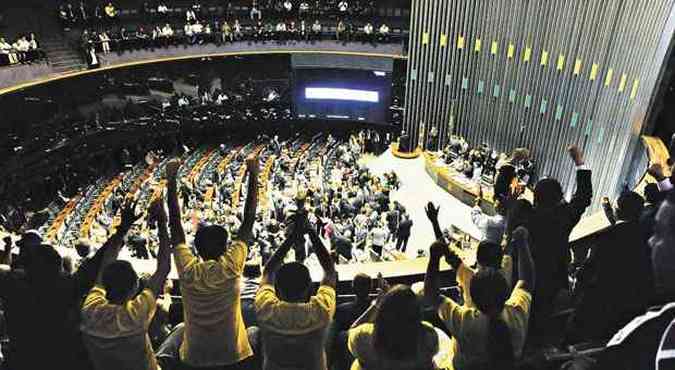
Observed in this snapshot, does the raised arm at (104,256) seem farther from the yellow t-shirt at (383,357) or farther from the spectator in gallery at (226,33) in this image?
the spectator in gallery at (226,33)

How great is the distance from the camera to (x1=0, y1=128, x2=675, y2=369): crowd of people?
10.1 feet

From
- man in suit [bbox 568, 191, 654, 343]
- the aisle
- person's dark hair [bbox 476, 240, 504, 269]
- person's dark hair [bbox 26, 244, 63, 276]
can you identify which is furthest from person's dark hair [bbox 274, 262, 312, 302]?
the aisle

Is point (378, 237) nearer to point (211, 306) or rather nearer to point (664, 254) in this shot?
point (664, 254)

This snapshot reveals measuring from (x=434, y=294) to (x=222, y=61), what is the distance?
19.5 metres

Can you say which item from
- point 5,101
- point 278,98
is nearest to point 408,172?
point 278,98

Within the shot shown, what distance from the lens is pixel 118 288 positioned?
3.26 meters

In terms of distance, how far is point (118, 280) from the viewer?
3252 mm

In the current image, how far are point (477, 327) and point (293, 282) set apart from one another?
102 centimetres

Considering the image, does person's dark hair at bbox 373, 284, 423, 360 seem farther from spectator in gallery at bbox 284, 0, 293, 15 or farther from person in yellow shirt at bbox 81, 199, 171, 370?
spectator in gallery at bbox 284, 0, 293, 15

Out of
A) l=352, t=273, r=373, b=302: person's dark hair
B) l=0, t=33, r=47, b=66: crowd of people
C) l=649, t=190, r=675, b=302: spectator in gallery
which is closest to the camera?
l=649, t=190, r=675, b=302: spectator in gallery

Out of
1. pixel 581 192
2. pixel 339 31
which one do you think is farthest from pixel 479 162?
pixel 581 192

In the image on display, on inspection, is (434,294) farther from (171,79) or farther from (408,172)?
(171,79)

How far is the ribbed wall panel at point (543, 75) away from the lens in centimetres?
1132

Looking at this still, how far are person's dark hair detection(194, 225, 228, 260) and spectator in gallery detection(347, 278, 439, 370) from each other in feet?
3.41
